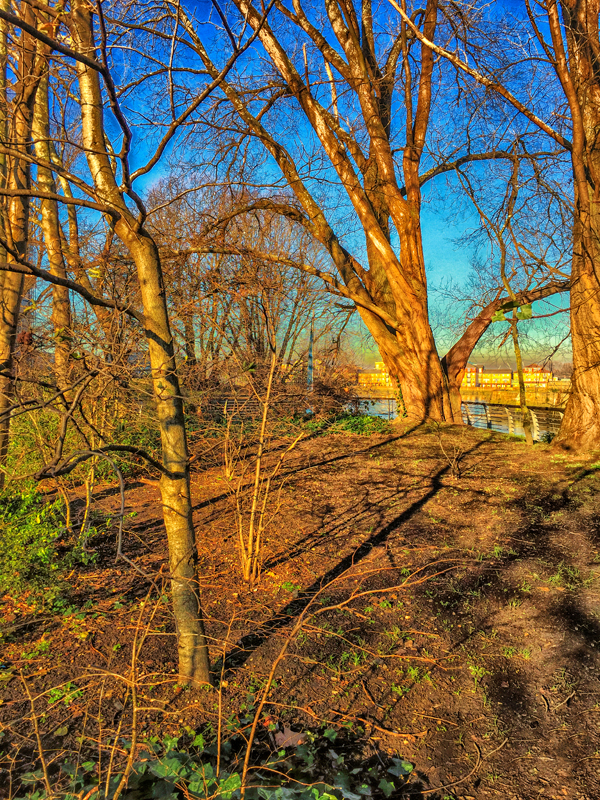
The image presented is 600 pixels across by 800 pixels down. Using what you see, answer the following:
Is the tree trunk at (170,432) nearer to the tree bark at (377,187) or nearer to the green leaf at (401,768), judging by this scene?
the green leaf at (401,768)

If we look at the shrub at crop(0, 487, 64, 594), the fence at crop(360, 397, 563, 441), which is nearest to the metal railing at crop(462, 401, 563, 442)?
the fence at crop(360, 397, 563, 441)

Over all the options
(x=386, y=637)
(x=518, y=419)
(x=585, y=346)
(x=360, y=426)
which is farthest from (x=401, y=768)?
(x=518, y=419)

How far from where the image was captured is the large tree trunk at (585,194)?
706 centimetres

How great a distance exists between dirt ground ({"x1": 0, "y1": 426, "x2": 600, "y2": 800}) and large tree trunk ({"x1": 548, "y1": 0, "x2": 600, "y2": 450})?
1.15 meters

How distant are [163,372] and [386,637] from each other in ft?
8.36

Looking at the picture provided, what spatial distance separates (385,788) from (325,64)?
1101 cm

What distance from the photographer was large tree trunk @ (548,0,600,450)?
7059 millimetres

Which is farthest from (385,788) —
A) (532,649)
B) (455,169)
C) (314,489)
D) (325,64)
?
(325,64)

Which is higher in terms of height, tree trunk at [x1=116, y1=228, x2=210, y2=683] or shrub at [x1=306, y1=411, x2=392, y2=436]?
tree trunk at [x1=116, y1=228, x2=210, y2=683]

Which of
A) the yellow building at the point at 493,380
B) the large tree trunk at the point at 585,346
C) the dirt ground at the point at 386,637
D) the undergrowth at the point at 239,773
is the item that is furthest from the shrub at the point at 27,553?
the yellow building at the point at 493,380

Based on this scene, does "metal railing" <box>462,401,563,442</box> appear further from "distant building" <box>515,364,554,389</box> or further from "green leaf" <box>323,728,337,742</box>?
"green leaf" <box>323,728,337,742</box>

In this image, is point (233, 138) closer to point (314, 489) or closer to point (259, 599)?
point (314, 489)

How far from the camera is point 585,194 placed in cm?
714

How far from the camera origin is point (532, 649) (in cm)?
348
